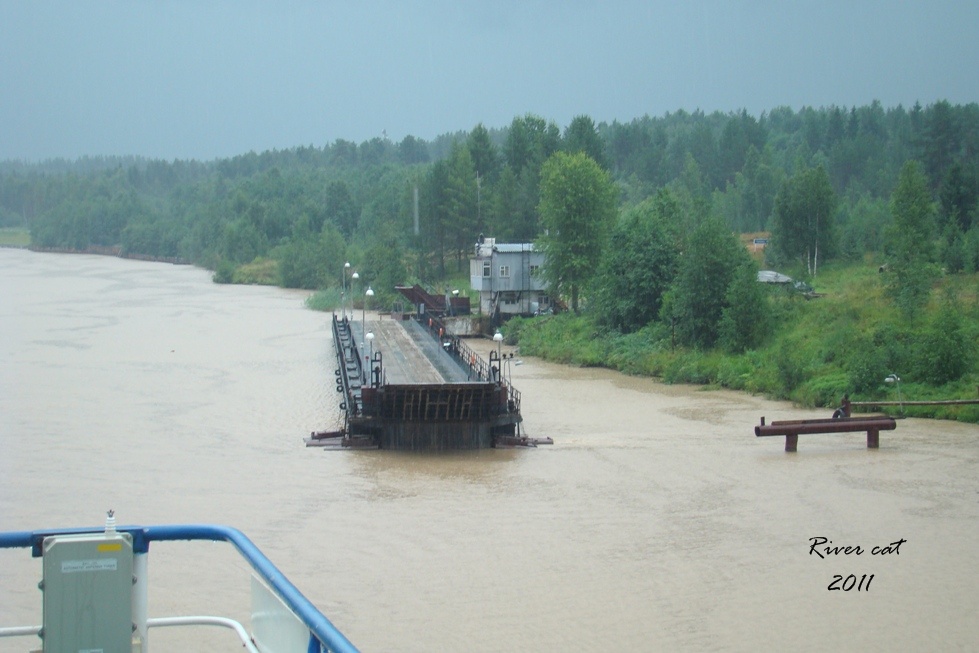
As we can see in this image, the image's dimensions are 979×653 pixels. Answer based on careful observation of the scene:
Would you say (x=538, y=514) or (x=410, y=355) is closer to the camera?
(x=538, y=514)

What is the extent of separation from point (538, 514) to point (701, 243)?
22.8 meters

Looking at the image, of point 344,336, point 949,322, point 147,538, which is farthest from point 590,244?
point 147,538

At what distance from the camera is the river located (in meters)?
15.1

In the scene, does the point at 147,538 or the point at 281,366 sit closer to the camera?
the point at 147,538

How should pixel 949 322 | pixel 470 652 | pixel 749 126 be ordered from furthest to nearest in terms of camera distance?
pixel 749 126
pixel 949 322
pixel 470 652

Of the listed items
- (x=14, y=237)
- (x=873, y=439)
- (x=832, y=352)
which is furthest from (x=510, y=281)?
(x=14, y=237)

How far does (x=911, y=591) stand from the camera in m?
16.3

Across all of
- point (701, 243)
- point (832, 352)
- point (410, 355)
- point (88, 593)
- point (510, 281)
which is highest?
point (701, 243)

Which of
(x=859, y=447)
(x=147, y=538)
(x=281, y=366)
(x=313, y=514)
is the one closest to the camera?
(x=147, y=538)

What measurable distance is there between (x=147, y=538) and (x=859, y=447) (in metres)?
23.3

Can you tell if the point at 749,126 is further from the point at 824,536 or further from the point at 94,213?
the point at 824,536

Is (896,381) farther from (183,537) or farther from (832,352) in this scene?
(183,537)

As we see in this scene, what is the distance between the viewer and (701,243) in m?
41.5

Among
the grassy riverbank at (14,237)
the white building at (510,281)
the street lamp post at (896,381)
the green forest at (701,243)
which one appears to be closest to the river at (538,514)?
the street lamp post at (896,381)
